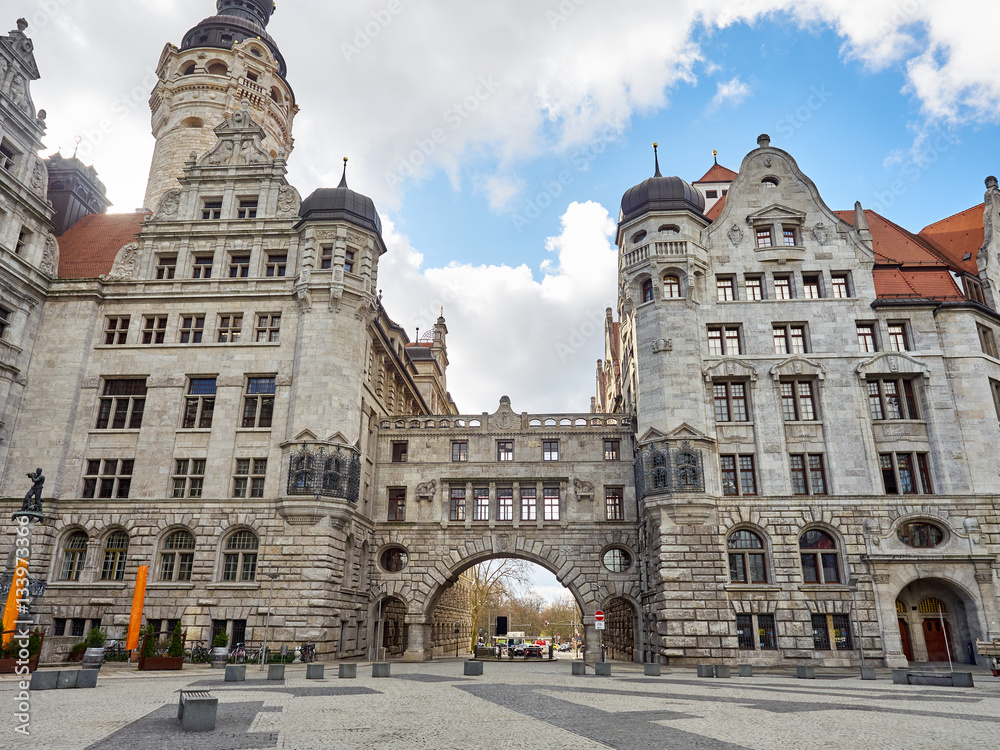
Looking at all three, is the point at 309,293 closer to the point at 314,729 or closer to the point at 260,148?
the point at 260,148

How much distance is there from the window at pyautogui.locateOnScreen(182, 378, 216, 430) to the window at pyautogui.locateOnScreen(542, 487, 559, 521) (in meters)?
19.7

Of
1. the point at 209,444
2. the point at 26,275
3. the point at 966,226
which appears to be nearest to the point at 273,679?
the point at 209,444

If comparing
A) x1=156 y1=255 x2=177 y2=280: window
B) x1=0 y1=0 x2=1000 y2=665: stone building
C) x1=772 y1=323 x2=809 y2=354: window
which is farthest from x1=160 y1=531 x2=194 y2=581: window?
x1=772 y1=323 x2=809 y2=354: window

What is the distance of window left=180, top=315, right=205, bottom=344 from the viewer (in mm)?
41375

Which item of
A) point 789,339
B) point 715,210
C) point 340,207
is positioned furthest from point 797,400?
point 340,207

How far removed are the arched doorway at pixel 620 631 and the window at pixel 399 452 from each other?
16.1 metres

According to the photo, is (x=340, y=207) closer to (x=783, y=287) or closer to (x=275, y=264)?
(x=275, y=264)

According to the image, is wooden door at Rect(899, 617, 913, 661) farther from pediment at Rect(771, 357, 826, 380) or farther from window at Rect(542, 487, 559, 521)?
window at Rect(542, 487, 559, 521)

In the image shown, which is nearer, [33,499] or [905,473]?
[33,499]

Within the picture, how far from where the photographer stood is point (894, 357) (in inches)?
1506

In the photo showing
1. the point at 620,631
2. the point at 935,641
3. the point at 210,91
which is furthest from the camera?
the point at 210,91

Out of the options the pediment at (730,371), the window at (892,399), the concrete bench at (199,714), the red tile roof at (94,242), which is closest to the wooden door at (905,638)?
the window at (892,399)

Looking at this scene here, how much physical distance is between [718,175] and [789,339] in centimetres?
2182

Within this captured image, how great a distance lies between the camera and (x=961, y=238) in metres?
45.4
